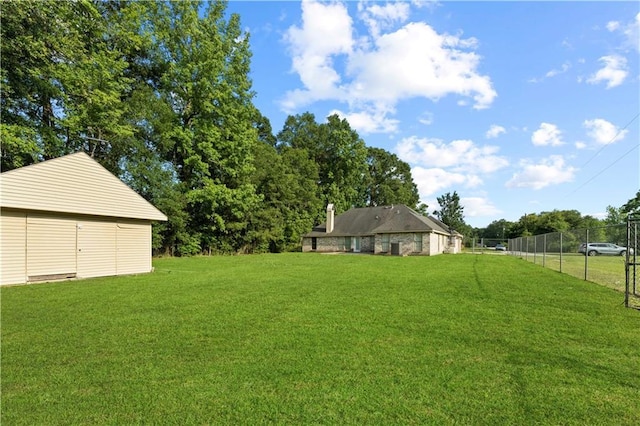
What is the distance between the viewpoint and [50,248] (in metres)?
11.5

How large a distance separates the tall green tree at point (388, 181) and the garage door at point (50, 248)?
47307 millimetres

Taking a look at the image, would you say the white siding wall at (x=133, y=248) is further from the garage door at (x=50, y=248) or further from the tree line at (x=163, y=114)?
the tree line at (x=163, y=114)

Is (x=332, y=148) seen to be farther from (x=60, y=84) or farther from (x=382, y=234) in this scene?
(x=60, y=84)

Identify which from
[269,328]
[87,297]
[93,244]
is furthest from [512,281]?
[93,244]

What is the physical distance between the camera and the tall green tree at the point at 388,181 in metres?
55.4

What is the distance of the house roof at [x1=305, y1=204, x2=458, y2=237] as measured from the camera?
103 ft

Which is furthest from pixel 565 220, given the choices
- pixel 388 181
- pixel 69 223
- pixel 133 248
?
pixel 69 223

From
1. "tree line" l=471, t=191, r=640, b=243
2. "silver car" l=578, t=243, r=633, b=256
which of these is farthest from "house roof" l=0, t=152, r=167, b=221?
"tree line" l=471, t=191, r=640, b=243

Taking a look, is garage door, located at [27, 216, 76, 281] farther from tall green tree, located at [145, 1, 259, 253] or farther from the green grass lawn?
tall green tree, located at [145, 1, 259, 253]

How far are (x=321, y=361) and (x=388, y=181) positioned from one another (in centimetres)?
5559

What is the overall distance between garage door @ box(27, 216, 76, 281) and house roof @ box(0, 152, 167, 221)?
0.56 metres

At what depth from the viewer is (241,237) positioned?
32.2 m

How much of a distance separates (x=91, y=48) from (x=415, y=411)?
27.0m

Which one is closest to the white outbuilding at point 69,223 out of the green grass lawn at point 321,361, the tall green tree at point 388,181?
the green grass lawn at point 321,361
